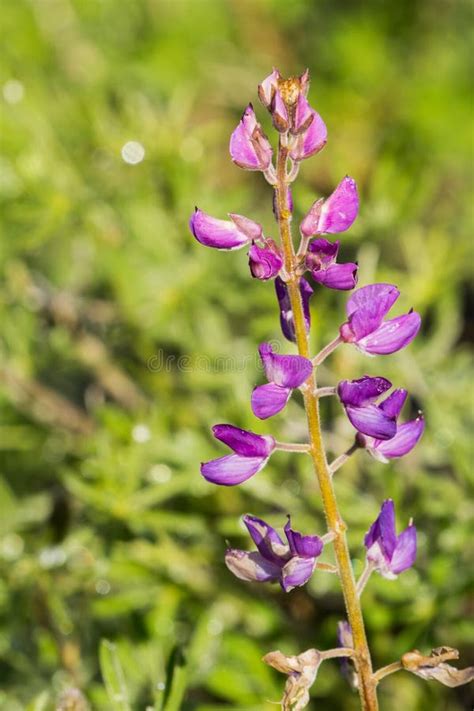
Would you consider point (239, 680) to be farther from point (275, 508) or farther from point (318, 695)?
point (275, 508)

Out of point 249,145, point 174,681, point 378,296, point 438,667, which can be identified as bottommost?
point 174,681

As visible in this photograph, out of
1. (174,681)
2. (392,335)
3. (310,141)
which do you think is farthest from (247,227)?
(174,681)

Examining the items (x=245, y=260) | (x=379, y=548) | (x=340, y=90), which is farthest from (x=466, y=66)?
(x=379, y=548)

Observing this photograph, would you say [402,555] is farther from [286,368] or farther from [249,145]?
[249,145]

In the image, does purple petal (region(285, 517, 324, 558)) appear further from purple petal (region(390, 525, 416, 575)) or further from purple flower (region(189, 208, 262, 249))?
purple flower (region(189, 208, 262, 249))

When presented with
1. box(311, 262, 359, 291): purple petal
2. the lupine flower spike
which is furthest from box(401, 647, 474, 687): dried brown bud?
box(311, 262, 359, 291): purple petal

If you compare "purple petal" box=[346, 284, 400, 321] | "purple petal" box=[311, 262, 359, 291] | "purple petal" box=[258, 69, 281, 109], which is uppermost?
"purple petal" box=[258, 69, 281, 109]
